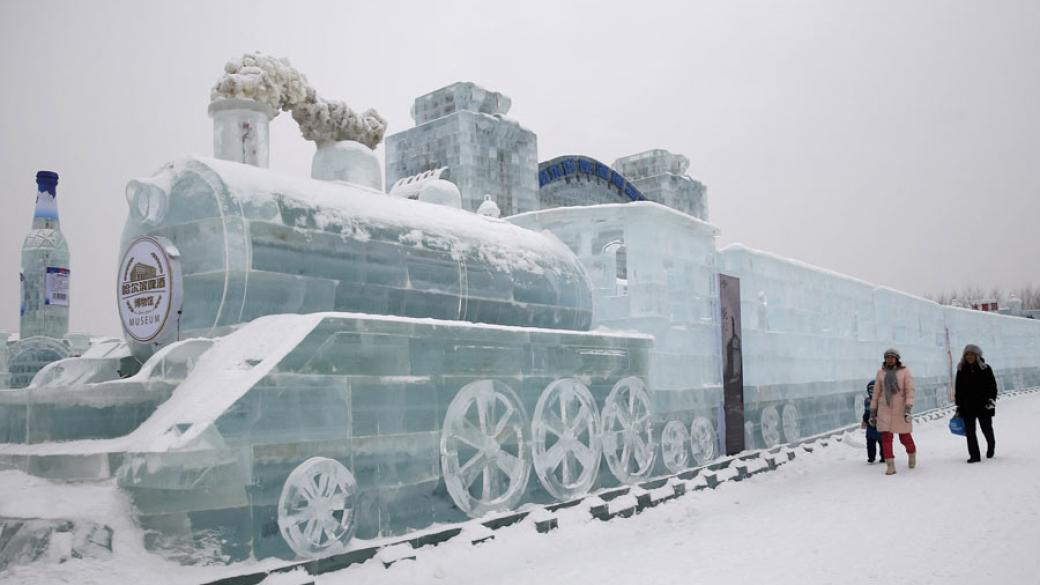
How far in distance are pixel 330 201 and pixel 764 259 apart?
25.7 feet

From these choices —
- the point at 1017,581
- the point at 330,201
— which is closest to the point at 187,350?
the point at 330,201

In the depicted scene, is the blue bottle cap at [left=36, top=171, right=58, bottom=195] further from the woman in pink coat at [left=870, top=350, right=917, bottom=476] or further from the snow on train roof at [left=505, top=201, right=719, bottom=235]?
the woman in pink coat at [left=870, top=350, right=917, bottom=476]

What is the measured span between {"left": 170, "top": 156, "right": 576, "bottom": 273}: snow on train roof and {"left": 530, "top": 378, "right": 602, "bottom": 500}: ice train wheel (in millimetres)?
1220

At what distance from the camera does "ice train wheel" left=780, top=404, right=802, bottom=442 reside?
11703mm

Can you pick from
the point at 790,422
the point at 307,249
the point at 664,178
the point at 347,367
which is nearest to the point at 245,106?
the point at 307,249

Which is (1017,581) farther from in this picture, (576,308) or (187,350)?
(187,350)

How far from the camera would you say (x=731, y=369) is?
10.2m

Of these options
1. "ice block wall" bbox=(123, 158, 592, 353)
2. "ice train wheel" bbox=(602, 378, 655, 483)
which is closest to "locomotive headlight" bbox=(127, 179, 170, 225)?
"ice block wall" bbox=(123, 158, 592, 353)

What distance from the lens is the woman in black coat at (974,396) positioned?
985 cm

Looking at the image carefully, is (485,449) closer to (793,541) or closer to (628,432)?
(628,432)

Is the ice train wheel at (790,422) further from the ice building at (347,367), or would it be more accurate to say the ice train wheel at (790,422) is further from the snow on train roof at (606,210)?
the snow on train roof at (606,210)

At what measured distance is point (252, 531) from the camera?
448 centimetres

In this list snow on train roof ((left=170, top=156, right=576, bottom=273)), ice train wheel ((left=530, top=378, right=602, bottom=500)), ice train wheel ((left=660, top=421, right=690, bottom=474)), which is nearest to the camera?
snow on train roof ((left=170, top=156, right=576, bottom=273))

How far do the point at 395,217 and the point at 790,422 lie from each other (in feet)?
26.5
